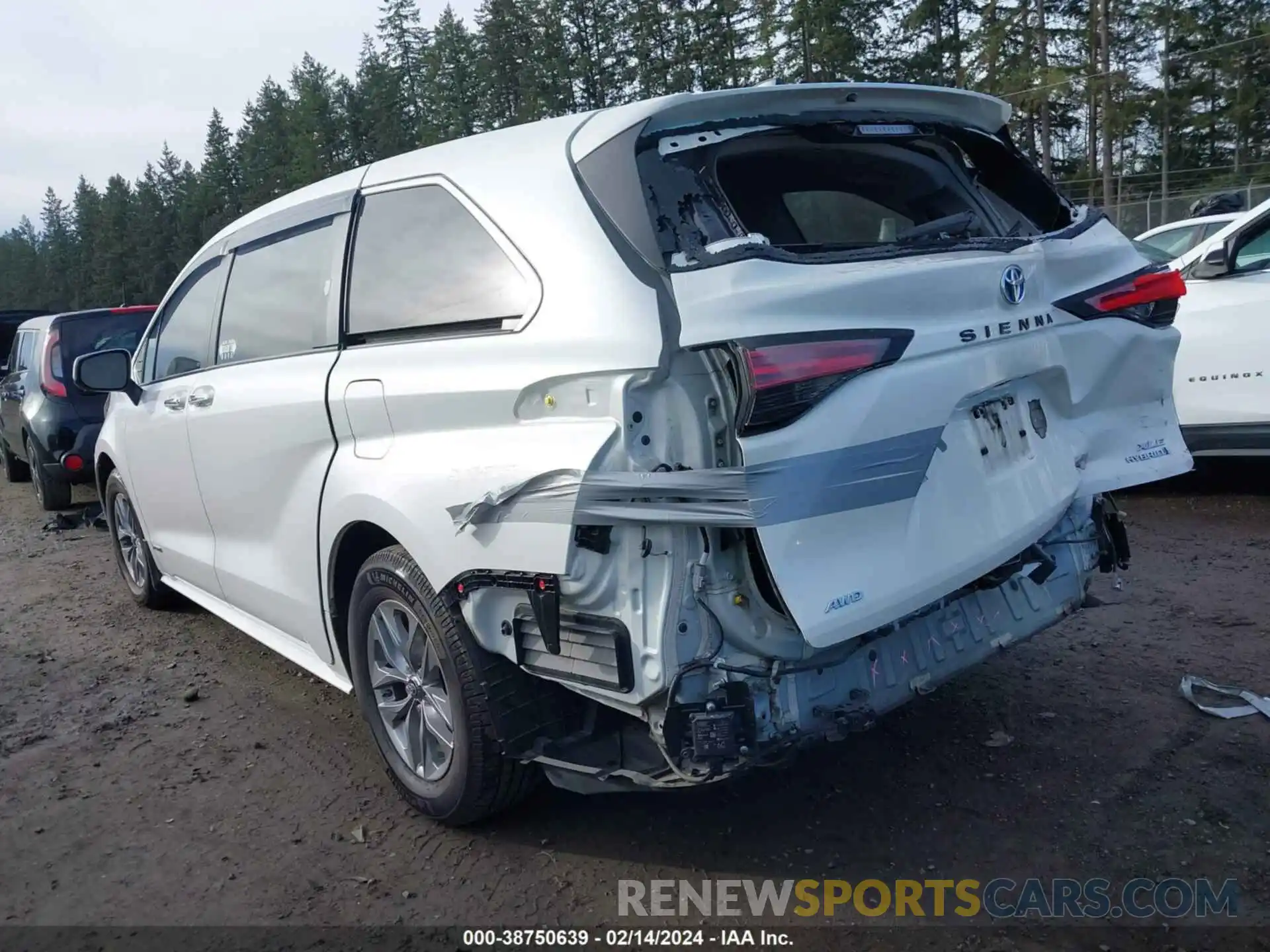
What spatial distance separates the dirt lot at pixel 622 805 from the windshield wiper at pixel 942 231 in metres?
1.71

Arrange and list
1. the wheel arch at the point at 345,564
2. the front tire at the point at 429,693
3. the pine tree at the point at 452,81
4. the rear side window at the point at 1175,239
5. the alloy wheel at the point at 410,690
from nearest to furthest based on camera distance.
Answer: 1. the front tire at the point at 429,693
2. the alloy wheel at the point at 410,690
3. the wheel arch at the point at 345,564
4. the rear side window at the point at 1175,239
5. the pine tree at the point at 452,81

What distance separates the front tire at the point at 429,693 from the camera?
117 inches

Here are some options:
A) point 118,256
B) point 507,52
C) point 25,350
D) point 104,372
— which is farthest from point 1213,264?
point 118,256

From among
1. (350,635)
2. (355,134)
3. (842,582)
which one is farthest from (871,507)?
(355,134)

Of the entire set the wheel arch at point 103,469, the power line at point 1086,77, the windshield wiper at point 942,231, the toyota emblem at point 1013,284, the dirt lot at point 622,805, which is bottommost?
the dirt lot at point 622,805

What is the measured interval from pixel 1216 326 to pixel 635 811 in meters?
4.86

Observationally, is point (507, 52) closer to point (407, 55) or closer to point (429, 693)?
point (407, 55)

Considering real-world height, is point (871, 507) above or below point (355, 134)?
below

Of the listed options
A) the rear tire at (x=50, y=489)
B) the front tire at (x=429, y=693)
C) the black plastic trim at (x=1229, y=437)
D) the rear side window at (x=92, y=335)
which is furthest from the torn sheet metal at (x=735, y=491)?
the rear tire at (x=50, y=489)

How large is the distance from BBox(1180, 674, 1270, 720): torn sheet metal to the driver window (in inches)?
125

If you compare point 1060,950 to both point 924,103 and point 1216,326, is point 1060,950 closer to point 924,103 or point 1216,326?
point 924,103

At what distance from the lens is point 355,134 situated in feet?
191

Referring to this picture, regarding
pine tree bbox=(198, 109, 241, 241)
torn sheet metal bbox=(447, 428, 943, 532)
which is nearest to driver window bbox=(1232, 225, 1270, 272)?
torn sheet metal bbox=(447, 428, 943, 532)

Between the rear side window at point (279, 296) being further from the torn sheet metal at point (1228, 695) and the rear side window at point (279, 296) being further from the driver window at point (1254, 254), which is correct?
the driver window at point (1254, 254)
